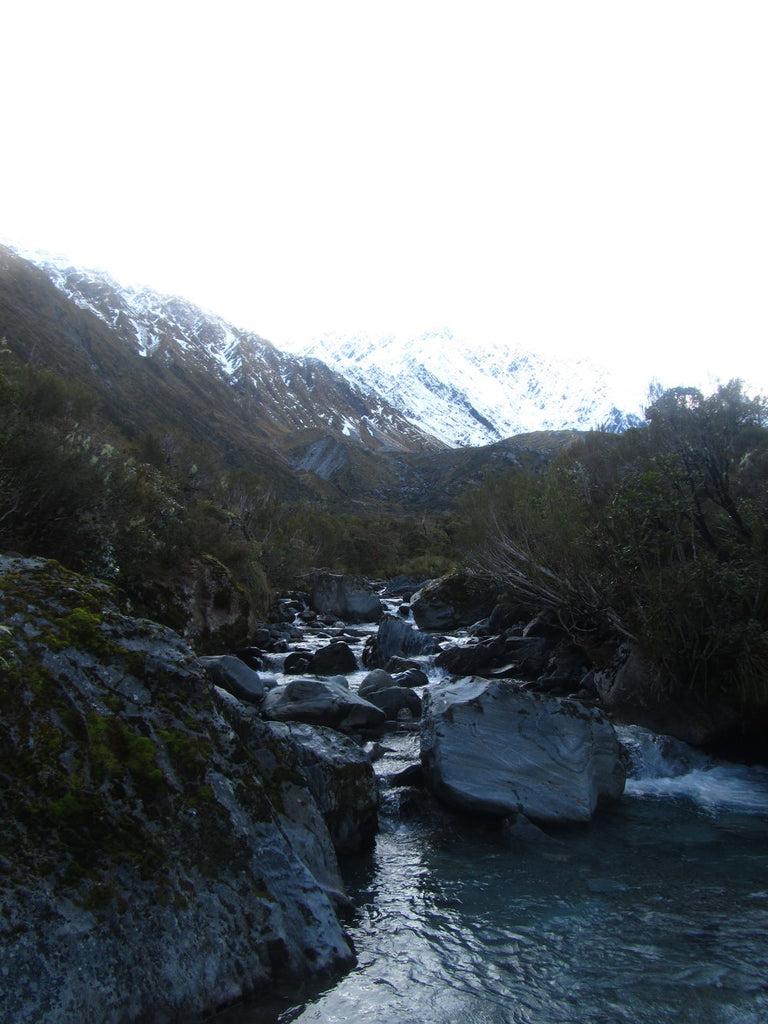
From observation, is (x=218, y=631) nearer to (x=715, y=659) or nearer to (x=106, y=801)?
(x=715, y=659)

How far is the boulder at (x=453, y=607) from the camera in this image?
31250 mm

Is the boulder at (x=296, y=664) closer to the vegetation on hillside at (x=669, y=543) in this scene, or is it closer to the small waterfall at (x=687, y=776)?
the vegetation on hillside at (x=669, y=543)

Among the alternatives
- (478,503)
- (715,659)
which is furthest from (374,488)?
(715,659)

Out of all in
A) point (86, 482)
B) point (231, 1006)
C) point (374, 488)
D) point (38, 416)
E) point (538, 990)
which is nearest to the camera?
point (231, 1006)

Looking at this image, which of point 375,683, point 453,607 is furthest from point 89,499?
point 453,607

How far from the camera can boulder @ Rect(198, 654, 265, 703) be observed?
45.6 feet

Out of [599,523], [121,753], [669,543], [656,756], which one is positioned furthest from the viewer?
[599,523]

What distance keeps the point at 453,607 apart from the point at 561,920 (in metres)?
24.9

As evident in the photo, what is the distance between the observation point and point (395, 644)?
23.8 metres

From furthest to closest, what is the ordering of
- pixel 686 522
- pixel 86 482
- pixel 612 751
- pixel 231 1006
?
1. pixel 686 522
2. pixel 86 482
3. pixel 612 751
4. pixel 231 1006

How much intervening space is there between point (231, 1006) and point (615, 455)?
20.7 m

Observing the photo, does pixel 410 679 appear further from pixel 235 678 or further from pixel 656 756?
pixel 656 756

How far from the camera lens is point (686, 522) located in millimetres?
15539

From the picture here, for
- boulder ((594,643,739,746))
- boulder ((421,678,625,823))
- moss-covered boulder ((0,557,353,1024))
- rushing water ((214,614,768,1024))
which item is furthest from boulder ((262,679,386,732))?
moss-covered boulder ((0,557,353,1024))
